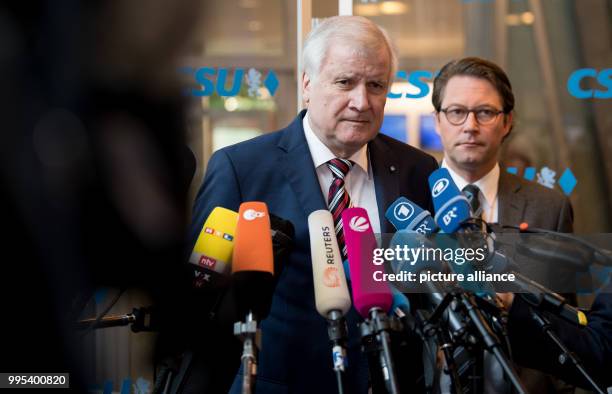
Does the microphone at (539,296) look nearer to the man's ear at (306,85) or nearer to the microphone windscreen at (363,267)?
the microphone windscreen at (363,267)

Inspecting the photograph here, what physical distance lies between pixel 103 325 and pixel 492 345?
2.46 ft

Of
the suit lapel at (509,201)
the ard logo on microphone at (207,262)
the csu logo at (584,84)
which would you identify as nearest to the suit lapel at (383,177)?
the suit lapel at (509,201)

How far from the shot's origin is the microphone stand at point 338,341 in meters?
1.54

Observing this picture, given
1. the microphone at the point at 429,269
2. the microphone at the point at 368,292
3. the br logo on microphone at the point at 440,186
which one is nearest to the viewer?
the microphone at the point at 368,292

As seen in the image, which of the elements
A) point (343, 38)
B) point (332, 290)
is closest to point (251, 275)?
point (332, 290)

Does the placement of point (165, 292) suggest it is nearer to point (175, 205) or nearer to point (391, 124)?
point (175, 205)

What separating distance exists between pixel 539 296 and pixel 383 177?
0.95 meters

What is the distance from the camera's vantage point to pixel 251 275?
1.64m

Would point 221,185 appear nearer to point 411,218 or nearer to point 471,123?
point 411,218

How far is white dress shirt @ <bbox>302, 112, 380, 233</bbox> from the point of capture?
8.31 feet

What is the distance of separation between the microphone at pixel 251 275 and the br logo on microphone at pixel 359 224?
28 cm

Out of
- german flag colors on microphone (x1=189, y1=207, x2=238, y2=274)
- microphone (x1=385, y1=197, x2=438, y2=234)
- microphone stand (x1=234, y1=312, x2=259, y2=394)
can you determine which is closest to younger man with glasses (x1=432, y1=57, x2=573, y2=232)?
microphone (x1=385, y1=197, x2=438, y2=234)

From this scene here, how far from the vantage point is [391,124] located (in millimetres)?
4094

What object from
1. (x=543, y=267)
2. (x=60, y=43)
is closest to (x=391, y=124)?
(x=543, y=267)
